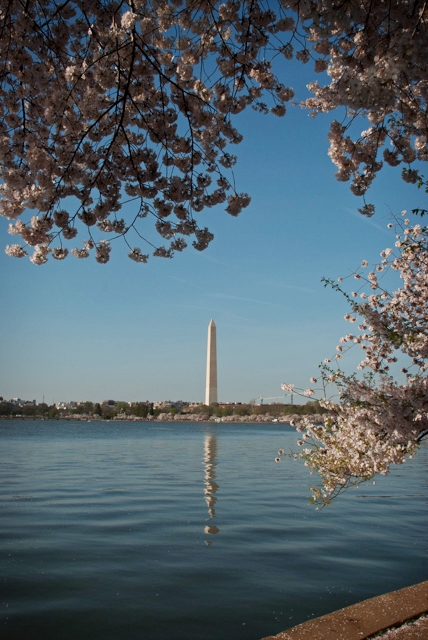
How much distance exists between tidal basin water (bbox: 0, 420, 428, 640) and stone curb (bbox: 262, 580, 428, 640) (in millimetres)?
1082

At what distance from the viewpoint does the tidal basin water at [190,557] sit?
4.63 m

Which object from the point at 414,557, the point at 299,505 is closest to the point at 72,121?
the point at 414,557

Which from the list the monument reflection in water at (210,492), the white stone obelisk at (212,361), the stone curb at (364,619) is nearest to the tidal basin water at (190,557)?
the monument reflection in water at (210,492)

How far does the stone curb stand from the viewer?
10.4ft

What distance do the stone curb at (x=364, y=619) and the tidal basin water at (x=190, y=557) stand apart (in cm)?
108

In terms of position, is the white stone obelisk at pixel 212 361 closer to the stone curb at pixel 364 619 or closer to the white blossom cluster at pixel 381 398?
the white blossom cluster at pixel 381 398

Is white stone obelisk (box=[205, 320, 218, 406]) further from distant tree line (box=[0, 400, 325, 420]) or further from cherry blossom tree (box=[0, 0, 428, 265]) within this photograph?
cherry blossom tree (box=[0, 0, 428, 265])

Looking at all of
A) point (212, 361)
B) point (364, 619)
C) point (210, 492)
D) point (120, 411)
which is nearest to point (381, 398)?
point (364, 619)

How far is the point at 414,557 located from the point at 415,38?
632cm

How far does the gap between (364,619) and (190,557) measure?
335cm

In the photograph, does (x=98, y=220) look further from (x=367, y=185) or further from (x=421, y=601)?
(x=421, y=601)

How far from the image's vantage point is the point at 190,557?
6.40 metres

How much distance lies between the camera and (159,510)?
933 cm

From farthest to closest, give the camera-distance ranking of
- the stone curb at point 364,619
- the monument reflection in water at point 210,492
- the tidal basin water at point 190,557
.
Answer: the monument reflection in water at point 210,492 < the tidal basin water at point 190,557 < the stone curb at point 364,619
